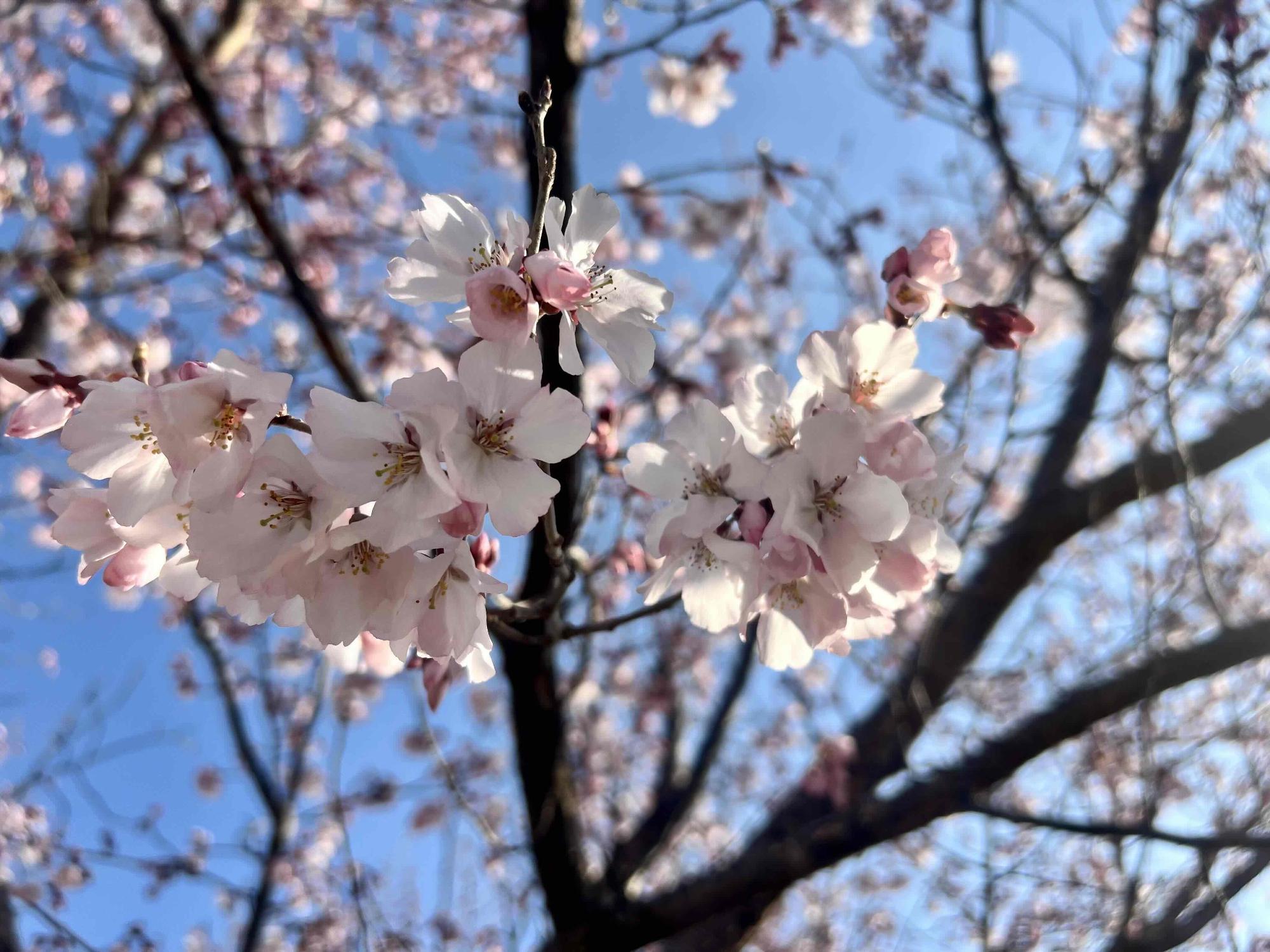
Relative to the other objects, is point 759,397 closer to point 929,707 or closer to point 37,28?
point 929,707

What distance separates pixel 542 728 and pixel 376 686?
299cm

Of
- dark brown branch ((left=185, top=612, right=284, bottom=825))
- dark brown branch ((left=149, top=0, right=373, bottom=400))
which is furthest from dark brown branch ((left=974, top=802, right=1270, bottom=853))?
dark brown branch ((left=185, top=612, right=284, bottom=825))

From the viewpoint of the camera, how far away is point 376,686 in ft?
16.9

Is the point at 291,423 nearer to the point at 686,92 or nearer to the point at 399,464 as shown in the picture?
the point at 399,464

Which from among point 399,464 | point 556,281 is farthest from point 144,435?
point 556,281

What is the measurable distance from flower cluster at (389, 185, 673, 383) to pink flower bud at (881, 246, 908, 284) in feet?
1.22

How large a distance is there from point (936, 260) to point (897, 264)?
58mm

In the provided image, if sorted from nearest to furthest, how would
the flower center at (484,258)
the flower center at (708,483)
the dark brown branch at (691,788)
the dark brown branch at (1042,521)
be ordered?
the flower center at (484,258) → the flower center at (708,483) → the dark brown branch at (1042,521) → the dark brown branch at (691,788)

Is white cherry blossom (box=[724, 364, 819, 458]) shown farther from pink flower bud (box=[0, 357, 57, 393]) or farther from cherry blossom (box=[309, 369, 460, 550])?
pink flower bud (box=[0, 357, 57, 393])

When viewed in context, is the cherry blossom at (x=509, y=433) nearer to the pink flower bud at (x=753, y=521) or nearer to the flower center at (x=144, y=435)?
the pink flower bud at (x=753, y=521)

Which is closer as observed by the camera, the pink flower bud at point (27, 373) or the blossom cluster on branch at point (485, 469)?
the blossom cluster on branch at point (485, 469)

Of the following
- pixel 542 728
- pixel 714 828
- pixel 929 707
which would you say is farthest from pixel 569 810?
pixel 714 828

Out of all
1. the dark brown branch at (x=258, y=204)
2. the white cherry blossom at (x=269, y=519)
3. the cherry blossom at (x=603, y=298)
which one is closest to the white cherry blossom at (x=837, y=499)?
the cherry blossom at (x=603, y=298)

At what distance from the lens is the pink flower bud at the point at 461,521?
90 centimetres
